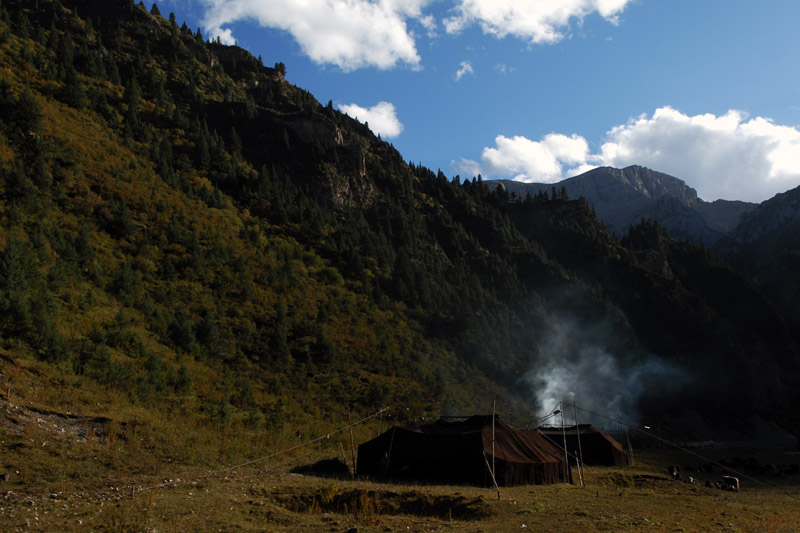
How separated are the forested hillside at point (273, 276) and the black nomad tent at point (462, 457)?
263 inches

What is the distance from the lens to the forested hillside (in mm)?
30922

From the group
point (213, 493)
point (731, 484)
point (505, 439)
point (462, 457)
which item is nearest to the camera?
point (213, 493)

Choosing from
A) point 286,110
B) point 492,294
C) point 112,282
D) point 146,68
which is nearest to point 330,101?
point 286,110

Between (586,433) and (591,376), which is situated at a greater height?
(591,376)

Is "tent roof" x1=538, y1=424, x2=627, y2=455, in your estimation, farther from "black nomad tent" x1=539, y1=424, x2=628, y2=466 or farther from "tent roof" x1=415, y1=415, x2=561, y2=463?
"tent roof" x1=415, y1=415, x2=561, y2=463

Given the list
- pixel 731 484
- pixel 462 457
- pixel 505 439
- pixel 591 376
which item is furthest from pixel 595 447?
pixel 591 376

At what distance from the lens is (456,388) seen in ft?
183

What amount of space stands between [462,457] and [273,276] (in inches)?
1309

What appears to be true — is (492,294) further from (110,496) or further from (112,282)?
(110,496)

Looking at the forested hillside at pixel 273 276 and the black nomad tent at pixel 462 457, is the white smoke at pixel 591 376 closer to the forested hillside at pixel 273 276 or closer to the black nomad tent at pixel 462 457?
the forested hillside at pixel 273 276

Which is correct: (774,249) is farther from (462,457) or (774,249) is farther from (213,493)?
(213,493)

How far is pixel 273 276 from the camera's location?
53.2 metres

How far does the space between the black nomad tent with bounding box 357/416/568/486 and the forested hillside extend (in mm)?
6671

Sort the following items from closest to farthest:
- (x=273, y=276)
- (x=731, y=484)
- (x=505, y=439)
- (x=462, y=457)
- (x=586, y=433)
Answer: (x=462, y=457), (x=505, y=439), (x=731, y=484), (x=586, y=433), (x=273, y=276)
